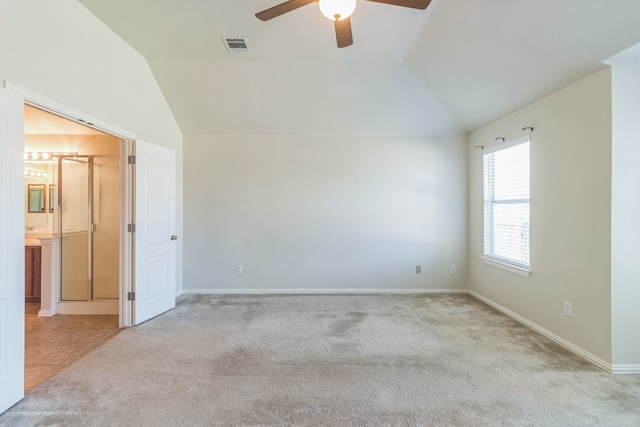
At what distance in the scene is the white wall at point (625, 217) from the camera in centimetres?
241

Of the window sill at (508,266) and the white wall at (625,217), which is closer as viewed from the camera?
the white wall at (625,217)

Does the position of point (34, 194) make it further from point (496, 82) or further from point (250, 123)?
point (496, 82)

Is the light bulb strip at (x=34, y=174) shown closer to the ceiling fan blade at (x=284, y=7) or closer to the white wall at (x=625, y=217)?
the ceiling fan blade at (x=284, y=7)

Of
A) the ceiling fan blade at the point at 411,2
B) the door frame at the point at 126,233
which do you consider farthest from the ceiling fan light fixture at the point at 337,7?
the door frame at the point at 126,233

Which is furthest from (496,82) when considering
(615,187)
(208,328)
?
(208,328)

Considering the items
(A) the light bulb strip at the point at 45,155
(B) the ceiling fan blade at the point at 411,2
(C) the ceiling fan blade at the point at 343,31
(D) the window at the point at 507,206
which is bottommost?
(D) the window at the point at 507,206

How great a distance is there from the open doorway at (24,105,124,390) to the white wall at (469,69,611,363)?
5115 mm

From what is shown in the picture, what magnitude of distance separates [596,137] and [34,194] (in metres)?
7.15

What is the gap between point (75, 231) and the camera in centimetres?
398

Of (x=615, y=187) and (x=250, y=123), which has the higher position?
(x=250, y=123)

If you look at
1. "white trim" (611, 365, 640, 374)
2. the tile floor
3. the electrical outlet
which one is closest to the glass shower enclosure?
the tile floor

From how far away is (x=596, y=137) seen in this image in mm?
2545

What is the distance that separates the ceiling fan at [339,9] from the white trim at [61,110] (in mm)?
1796

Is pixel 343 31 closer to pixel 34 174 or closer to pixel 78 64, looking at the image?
pixel 78 64
